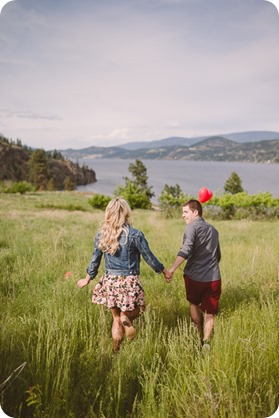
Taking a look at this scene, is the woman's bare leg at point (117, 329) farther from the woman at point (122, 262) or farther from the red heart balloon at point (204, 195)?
the red heart balloon at point (204, 195)

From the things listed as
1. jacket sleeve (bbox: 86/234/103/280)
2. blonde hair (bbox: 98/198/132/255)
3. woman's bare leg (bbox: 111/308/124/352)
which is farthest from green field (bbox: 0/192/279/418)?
blonde hair (bbox: 98/198/132/255)

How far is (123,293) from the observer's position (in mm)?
3229

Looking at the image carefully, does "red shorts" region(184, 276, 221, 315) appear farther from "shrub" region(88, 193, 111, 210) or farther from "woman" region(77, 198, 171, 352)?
"shrub" region(88, 193, 111, 210)

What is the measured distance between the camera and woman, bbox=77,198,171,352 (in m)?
3.20

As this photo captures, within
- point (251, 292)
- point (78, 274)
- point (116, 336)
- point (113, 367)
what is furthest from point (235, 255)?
point (113, 367)

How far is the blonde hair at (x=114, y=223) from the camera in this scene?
318 cm

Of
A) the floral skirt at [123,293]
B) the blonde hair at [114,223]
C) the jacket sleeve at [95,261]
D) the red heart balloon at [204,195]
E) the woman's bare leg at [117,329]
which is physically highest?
the red heart balloon at [204,195]

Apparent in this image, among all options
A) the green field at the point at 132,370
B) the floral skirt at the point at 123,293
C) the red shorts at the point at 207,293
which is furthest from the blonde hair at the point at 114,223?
the red shorts at the point at 207,293

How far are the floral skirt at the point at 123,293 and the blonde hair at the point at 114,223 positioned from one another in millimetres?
292

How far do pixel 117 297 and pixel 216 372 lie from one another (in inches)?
46.3

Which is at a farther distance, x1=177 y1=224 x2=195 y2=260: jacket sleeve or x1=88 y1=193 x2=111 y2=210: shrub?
x1=88 y1=193 x2=111 y2=210: shrub

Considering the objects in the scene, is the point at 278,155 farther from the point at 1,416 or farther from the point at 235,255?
the point at 1,416

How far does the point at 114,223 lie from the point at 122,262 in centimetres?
39

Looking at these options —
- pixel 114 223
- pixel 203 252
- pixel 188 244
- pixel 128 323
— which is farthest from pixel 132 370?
pixel 203 252
